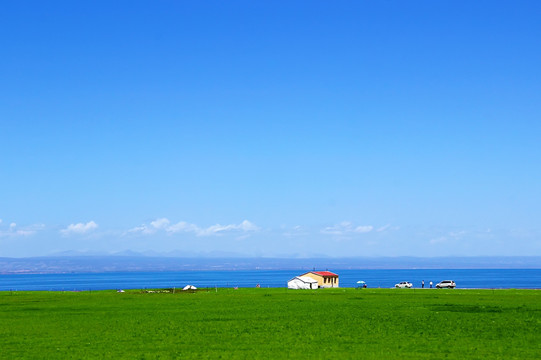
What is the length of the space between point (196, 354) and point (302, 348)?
6.48 m

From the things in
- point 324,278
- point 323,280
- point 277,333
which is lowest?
point 277,333

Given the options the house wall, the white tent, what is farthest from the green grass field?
the house wall

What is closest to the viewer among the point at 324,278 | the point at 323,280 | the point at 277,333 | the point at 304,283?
the point at 277,333

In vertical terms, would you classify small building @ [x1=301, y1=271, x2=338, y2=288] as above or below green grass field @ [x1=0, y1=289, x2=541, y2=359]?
above

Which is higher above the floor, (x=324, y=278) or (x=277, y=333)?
(x=324, y=278)

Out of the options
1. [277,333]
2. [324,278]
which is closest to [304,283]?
[324,278]

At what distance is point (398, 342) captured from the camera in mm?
40844

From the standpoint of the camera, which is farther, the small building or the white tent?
the small building

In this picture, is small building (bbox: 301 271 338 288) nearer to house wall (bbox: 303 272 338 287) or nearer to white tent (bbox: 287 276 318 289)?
house wall (bbox: 303 272 338 287)

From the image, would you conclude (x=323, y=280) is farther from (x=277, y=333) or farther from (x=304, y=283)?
(x=277, y=333)

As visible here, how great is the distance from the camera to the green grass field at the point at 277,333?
120ft

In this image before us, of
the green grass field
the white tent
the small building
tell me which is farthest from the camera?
the small building

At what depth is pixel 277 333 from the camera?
46156 mm

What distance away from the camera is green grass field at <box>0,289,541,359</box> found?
3662cm
